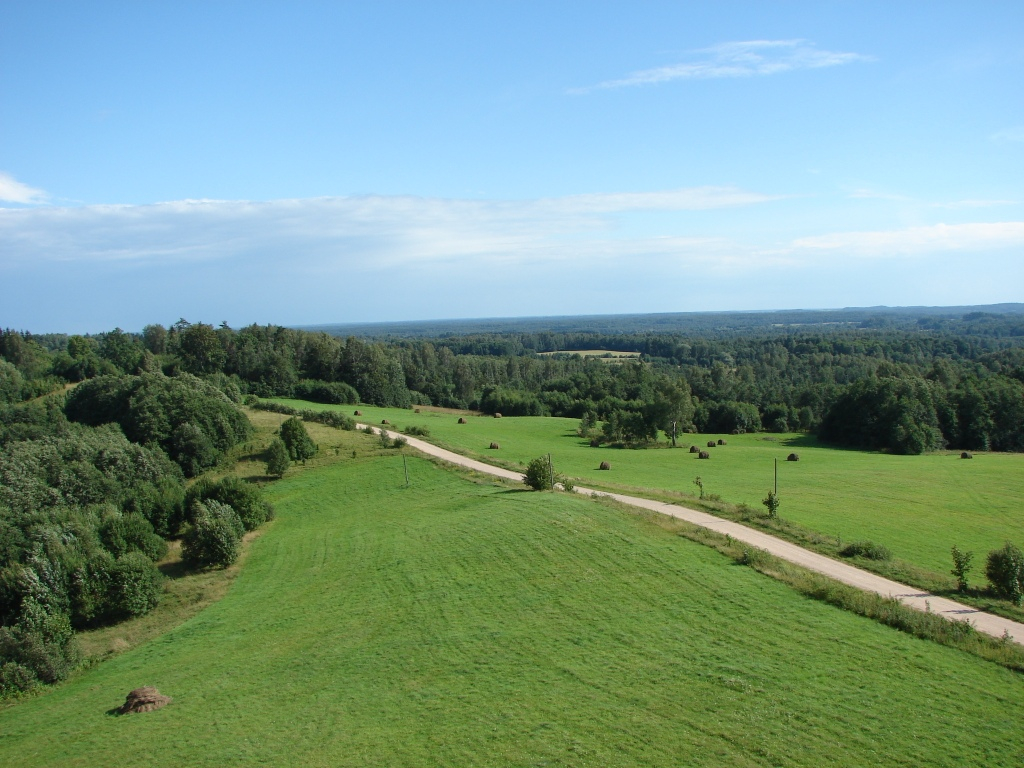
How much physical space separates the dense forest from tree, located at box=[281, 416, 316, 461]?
0.27 m

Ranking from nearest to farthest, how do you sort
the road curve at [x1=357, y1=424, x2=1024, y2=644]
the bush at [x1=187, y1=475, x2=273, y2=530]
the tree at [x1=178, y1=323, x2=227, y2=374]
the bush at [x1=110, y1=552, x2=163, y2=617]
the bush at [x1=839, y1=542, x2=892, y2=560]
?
the road curve at [x1=357, y1=424, x2=1024, y2=644] → the bush at [x1=839, y1=542, x2=892, y2=560] → the bush at [x1=110, y1=552, x2=163, y2=617] → the bush at [x1=187, y1=475, x2=273, y2=530] → the tree at [x1=178, y1=323, x2=227, y2=374]

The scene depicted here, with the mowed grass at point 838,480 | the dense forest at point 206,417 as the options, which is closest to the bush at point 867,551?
the mowed grass at point 838,480

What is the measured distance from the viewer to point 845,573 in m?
23.3

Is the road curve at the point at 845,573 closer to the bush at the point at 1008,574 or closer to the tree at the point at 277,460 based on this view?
the bush at the point at 1008,574

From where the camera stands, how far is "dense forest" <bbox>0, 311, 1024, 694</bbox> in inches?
1176

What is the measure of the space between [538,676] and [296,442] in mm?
40938

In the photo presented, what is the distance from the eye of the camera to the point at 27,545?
1352 inches

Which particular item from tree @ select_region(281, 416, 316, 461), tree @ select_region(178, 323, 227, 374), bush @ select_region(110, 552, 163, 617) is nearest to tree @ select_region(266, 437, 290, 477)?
tree @ select_region(281, 416, 316, 461)

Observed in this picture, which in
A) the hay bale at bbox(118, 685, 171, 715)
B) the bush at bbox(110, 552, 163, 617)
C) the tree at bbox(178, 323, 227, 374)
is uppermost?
the tree at bbox(178, 323, 227, 374)

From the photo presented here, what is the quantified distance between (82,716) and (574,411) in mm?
86919

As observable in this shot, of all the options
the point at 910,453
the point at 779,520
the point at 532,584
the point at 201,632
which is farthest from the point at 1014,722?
the point at 910,453

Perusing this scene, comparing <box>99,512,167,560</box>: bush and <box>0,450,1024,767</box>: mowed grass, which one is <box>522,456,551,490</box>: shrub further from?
<box>99,512,167,560</box>: bush

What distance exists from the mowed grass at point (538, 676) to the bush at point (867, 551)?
226 inches

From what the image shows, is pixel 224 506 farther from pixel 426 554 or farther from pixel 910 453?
pixel 910 453
